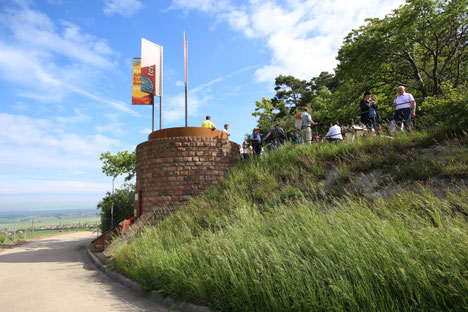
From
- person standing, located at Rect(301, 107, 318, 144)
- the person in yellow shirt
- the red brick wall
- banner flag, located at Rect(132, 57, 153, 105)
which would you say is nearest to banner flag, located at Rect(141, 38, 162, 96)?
banner flag, located at Rect(132, 57, 153, 105)

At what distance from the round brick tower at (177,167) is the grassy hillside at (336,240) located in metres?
1.02

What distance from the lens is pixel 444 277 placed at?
2.55 metres

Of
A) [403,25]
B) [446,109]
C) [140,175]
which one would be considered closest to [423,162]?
[446,109]

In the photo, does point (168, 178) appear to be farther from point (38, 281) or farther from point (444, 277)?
point (444, 277)

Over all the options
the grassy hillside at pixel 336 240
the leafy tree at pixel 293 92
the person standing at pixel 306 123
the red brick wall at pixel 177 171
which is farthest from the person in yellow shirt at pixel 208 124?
the leafy tree at pixel 293 92

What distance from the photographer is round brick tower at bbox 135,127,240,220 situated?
927 cm

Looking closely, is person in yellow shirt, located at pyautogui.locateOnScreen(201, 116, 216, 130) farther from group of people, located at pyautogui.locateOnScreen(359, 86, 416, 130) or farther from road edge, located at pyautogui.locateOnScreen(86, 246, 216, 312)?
road edge, located at pyautogui.locateOnScreen(86, 246, 216, 312)

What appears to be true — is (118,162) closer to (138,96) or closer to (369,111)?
(138,96)

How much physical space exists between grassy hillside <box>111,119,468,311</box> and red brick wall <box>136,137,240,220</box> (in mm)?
990

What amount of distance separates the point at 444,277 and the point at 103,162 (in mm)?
24037

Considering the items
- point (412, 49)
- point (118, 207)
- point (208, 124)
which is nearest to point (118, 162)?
point (118, 207)

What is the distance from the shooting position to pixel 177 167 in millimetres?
9375

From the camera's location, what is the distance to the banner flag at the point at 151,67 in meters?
13.9

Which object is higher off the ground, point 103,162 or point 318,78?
point 318,78
